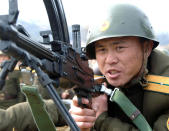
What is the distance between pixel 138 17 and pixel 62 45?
102 cm

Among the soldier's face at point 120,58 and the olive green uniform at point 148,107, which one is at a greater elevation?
the soldier's face at point 120,58

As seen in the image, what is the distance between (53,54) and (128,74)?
2.92ft

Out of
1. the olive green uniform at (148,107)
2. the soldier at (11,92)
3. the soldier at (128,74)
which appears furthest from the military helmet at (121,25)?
the soldier at (11,92)

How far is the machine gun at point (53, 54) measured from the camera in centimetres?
93

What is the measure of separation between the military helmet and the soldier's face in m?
0.05

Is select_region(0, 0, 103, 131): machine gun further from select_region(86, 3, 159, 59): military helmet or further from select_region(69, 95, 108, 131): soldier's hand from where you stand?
select_region(86, 3, 159, 59): military helmet

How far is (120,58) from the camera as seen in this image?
1822 millimetres

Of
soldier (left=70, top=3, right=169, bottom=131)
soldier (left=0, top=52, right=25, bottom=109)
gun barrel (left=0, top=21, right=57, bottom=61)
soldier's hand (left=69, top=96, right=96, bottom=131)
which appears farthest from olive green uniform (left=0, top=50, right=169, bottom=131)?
soldier (left=0, top=52, right=25, bottom=109)

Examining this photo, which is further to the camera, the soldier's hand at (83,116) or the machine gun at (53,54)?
the soldier's hand at (83,116)

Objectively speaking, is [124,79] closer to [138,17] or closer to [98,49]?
[98,49]

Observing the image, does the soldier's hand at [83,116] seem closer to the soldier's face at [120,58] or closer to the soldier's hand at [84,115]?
the soldier's hand at [84,115]

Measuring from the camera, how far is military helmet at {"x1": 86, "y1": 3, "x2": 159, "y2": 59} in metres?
1.94

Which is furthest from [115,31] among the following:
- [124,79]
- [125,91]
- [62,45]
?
[62,45]

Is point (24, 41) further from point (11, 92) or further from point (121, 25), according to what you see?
point (11, 92)
